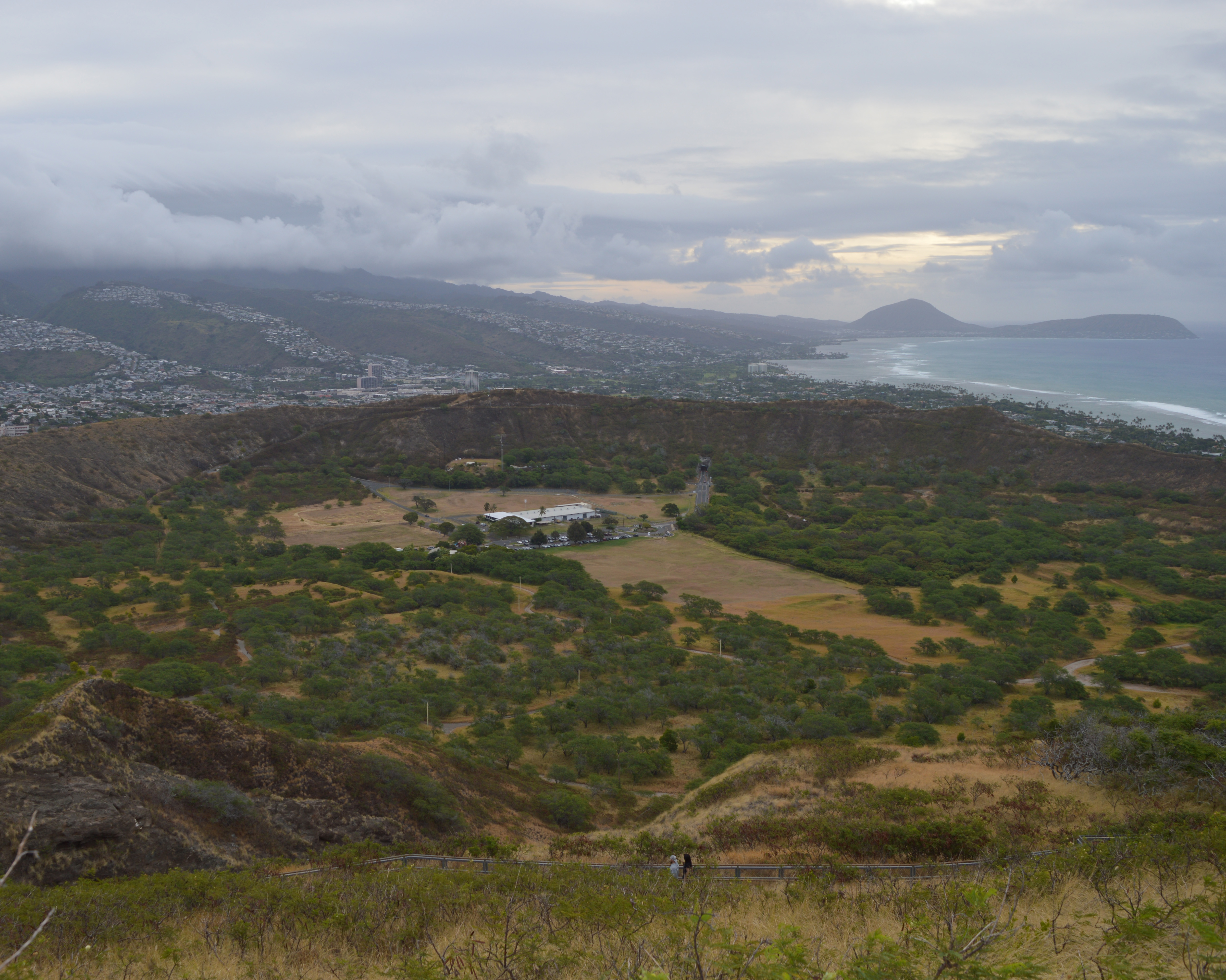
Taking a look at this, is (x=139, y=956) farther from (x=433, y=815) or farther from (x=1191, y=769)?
(x=1191, y=769)

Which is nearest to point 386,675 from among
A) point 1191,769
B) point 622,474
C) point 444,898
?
point 444,898

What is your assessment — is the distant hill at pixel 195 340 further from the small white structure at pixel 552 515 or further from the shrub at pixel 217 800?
the shrub at pixel 217 800

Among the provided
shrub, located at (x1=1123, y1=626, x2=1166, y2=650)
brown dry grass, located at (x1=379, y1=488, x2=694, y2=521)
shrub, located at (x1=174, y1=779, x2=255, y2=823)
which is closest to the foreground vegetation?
shrub, located at (x1=174, y1=779, x2=255, y2=823)

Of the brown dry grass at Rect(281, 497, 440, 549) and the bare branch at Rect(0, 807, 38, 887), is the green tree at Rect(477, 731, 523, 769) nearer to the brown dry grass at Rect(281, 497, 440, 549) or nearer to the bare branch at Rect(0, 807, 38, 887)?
the bare branch at Rect(0, 807, 38, 887)

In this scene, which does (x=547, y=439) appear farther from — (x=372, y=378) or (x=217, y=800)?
(x=372, y=378)

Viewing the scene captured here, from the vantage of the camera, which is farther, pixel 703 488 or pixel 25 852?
pixel 703 488

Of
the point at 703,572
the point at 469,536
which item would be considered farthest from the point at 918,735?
the point at 469,536
